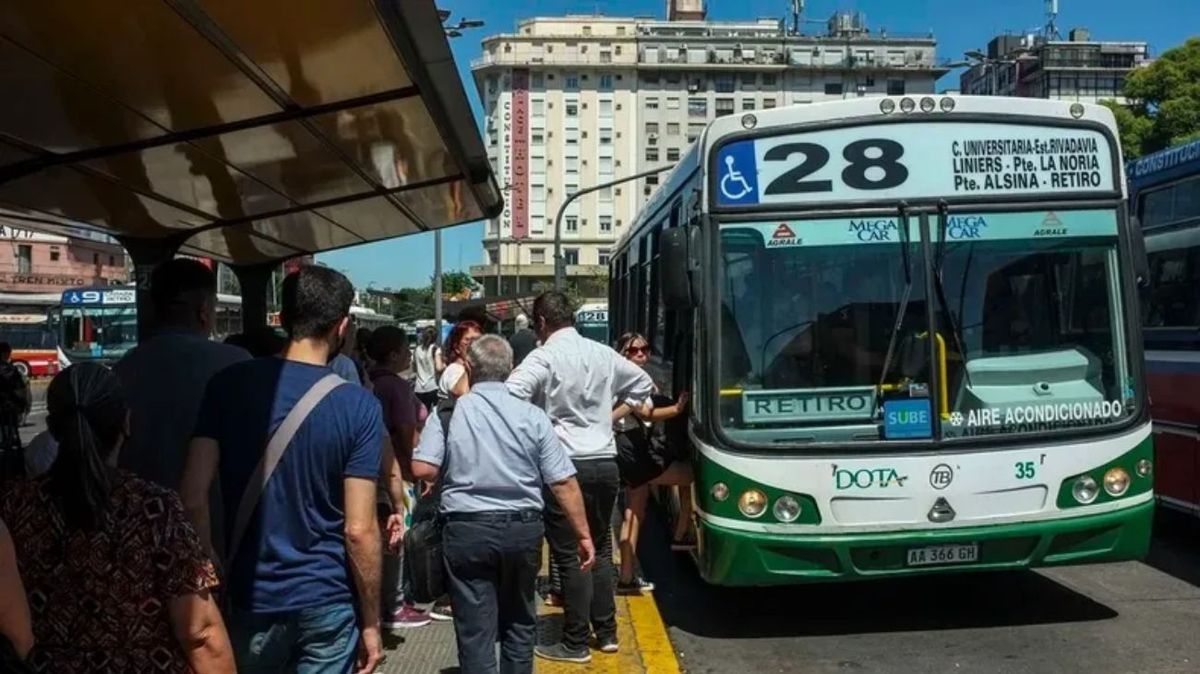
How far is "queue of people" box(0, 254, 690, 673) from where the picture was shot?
8.87ft

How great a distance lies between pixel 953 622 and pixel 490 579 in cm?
352

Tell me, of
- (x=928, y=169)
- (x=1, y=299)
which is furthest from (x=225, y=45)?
(x=1, y=299)

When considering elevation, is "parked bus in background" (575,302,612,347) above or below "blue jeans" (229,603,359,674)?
above

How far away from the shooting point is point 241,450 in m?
3.46

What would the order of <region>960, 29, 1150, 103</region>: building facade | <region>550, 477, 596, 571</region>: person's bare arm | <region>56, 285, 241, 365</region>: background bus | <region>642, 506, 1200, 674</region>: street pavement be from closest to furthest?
<region>550, 477, 596, 571</region>: person's bare arm
<region>642, 506, 1200, 674</region>: street pavement
<region>56, 285, 241, 365</region>: background bus
<region>960, 29, 1150, 103</region>: building facade

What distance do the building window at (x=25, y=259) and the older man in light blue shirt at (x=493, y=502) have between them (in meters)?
73.6

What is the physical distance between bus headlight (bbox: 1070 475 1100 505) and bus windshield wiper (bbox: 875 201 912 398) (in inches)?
48.1

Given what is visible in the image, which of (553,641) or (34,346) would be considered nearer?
(553,641)

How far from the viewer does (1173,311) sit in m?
9.45

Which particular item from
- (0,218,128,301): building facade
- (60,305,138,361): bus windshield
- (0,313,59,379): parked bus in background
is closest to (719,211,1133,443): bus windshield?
(60,305,138,361): bus windshield

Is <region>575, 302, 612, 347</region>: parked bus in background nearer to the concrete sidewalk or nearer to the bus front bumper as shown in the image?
the concrete sidewalk

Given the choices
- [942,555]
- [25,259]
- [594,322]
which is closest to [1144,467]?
[942,555]

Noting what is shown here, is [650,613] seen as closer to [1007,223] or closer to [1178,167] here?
[1007,223]

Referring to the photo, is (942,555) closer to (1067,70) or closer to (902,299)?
(902,299)
